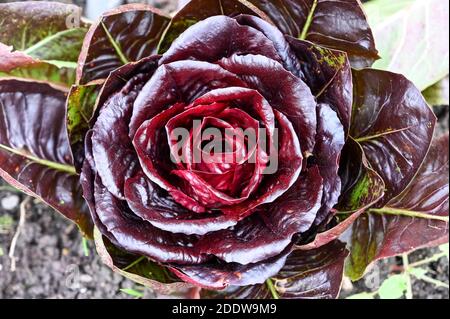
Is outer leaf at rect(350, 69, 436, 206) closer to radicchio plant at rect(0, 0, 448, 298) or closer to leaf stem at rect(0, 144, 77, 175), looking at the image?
radicchio plant at rect(0, 0, 448, 298)

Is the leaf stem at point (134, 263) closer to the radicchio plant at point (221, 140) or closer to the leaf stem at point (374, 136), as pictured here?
the radicchio plant at point (221, 140)

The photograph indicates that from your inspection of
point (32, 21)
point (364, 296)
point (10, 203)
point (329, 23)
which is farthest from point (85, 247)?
point (329, 23)

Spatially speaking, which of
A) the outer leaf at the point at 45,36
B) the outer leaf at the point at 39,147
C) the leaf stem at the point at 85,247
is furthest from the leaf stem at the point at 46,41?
the leaf stem at the point at 85,247
